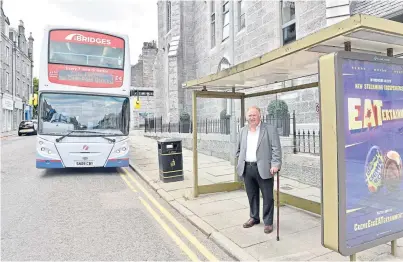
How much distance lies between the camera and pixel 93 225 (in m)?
4.89

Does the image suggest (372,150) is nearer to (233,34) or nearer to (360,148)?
(360,148)

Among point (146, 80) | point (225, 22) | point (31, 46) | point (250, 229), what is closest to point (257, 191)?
point (250, 229)

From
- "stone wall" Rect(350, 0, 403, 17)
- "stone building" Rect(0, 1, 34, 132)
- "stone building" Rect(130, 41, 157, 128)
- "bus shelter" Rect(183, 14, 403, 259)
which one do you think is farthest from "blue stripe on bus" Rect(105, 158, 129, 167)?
"stone building" Rect(0, 1, 34, 132)

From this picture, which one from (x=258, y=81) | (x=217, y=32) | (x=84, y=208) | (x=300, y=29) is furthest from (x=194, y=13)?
(x=84, y=208)

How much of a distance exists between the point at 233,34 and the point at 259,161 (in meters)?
7.67

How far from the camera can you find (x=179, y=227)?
4.86 metres

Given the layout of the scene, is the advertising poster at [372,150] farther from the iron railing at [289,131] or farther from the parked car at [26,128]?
the parked car at [26,128]

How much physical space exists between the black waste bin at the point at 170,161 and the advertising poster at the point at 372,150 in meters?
5.72

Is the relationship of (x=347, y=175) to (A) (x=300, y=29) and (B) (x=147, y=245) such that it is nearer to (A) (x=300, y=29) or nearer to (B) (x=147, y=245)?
(B) (x=147, y=245)

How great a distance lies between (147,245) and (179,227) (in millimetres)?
832

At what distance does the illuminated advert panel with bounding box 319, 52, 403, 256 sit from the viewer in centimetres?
280

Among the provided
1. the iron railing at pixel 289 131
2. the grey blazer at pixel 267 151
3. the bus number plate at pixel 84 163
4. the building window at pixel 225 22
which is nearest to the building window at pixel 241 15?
the building window at pixel 225 22

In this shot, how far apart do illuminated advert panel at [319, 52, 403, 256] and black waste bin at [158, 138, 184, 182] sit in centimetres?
554

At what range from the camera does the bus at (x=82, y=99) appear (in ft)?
29.2
